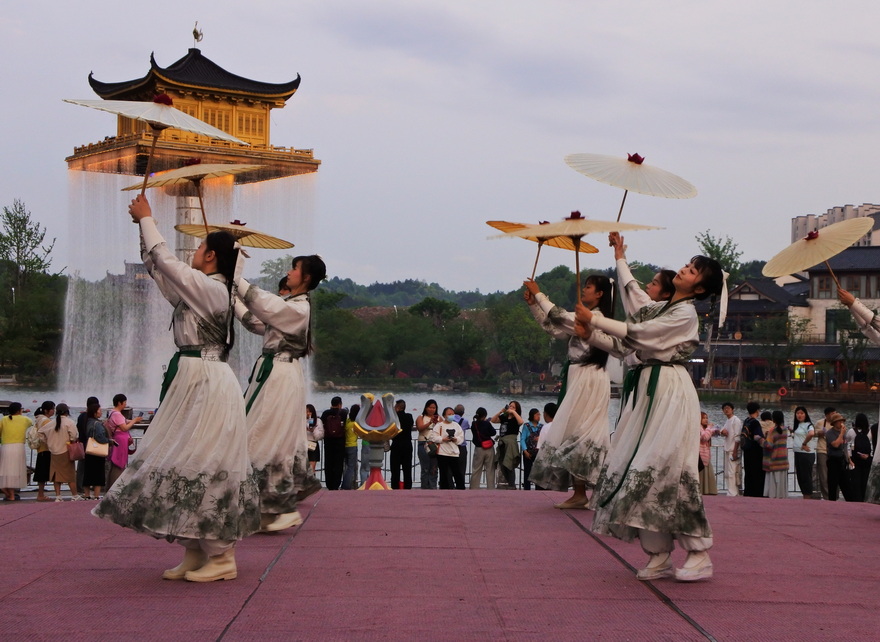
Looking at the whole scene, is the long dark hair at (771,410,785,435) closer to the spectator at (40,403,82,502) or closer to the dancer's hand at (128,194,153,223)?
the spectator at (40,403,82,502)

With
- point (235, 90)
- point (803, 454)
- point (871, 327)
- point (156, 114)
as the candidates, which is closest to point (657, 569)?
point (156, 114)

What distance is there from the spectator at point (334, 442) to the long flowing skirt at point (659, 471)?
8.26 m

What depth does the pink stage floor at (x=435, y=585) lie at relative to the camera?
4.96 metres

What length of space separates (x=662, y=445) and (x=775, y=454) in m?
8.65

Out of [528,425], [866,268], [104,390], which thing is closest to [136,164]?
[104,390]

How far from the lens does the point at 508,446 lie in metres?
14.8

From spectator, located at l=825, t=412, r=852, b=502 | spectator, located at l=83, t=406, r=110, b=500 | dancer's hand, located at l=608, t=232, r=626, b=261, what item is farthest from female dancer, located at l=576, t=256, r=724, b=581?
spectator, located at l=83, t=406, r=110, b=500

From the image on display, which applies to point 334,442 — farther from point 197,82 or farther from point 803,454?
point 197,82

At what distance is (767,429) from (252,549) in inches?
357

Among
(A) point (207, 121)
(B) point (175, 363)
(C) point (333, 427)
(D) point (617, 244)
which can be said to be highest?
(A) point (207, 121)

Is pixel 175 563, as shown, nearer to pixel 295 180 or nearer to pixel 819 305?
pixel 295 180

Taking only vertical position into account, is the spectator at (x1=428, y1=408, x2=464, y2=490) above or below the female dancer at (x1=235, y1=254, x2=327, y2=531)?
below

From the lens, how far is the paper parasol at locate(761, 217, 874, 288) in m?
8.09

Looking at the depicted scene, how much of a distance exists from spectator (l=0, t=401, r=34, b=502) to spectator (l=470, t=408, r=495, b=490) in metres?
5.71
